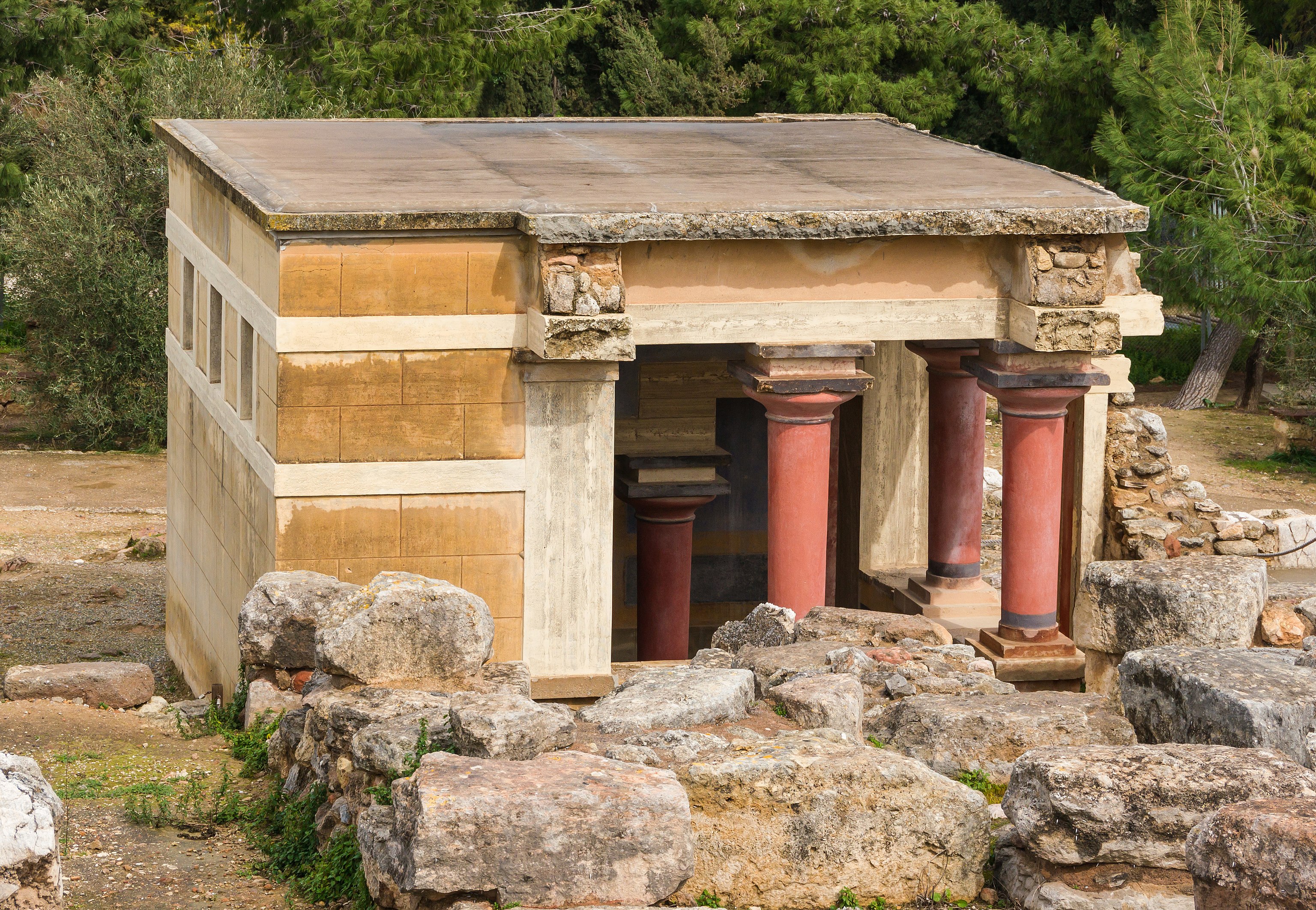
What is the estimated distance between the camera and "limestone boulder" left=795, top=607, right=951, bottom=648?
1150cm

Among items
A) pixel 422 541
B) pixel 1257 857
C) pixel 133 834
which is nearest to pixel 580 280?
pixel 422 541

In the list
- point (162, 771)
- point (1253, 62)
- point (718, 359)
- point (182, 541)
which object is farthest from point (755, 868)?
point (1253, 62)

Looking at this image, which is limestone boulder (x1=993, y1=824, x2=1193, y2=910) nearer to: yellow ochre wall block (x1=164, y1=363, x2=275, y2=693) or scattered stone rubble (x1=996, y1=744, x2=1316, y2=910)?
scattered stone rubble (x1=996, y1=744, x2=1316, y2=910)

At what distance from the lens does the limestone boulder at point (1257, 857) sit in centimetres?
588

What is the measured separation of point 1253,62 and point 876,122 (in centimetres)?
1081

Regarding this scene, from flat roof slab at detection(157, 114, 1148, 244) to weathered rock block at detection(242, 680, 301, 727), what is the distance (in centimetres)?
284

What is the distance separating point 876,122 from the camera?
17.3 metres

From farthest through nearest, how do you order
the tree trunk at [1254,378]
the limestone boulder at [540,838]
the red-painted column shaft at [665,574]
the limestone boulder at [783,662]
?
the tree trunk at [1254,378] → the red-painted column shaft at [665,574] → the limestone boulder at [783,662] → the limestone boulder at [540,838]

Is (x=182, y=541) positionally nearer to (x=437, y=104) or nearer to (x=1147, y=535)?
(x=1147, y=535)

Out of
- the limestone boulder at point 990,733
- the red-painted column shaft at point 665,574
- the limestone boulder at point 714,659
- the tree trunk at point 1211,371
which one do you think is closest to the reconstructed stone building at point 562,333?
the limestone boulder at point 714,659

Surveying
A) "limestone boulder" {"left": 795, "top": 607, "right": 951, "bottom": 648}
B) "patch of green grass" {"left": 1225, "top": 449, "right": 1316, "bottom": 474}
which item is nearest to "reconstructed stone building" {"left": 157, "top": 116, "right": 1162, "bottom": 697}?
"limestone boulder" {"left": 795, "top": 607, "right": 951, "bottom": 648}

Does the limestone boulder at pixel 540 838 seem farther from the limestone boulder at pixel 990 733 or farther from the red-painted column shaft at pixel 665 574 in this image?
the red-painted column shaft at pixel 665 574

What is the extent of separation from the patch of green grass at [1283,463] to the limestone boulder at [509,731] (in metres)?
19.7

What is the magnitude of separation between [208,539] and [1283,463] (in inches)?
688
